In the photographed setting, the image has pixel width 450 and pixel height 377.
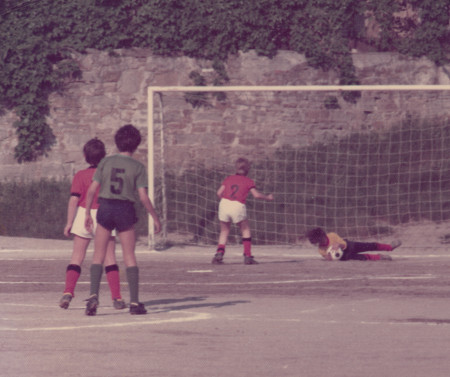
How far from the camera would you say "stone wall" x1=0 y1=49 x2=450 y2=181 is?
2109 centimetres

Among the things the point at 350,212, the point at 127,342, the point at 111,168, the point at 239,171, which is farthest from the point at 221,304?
the point at 350,212

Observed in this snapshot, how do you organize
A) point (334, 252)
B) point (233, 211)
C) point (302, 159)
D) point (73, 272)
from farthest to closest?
point (302, 159) → point (334, 252) → point (233, 211) → point (73, 272)

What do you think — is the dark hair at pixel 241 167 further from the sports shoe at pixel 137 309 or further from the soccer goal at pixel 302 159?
the sports shoe at pixel 137 309

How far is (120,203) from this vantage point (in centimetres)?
1032

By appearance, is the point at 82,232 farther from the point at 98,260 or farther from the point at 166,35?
the point at 166,35

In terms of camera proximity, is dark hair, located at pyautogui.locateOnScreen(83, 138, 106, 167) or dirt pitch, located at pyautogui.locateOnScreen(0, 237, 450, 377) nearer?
dirt pitch, located at pyautogui.locateOnScreen(0, 237, 450, 377)

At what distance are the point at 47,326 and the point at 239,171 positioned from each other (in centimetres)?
656

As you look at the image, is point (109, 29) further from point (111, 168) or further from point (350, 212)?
point (111, 168)

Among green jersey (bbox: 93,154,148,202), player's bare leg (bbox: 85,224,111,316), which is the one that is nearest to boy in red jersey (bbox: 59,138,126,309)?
player's bare leg (bbox: 85,224,111,316)

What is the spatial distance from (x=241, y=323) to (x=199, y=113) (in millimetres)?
11982

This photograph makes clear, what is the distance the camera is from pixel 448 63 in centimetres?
2183

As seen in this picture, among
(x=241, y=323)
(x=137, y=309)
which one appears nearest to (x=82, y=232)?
(x=137, y=309)

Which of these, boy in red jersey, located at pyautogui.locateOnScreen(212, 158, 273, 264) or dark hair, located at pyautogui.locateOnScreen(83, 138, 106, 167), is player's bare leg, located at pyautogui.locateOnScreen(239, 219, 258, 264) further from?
dark hair, located at pyautogui.locateOnScreen(83, 138, 106, 167)

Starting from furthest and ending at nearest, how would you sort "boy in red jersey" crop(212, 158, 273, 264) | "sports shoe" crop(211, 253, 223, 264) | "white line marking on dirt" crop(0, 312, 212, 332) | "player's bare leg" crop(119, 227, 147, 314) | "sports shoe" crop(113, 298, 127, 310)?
"boy in red jersey" crop(212, 158, 273, 264) → "sports shoe" crop(211, 253, 223, 264) → "sports shoe" crop(113, 298, 127, 310) → "player's bare leg" crop(119, 227, 147, 314) → "white line marking on dirt" crop(0, 312, 212, 332)
